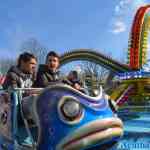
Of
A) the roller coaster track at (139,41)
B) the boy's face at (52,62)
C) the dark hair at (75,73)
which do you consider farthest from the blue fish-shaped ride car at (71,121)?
the roller coaster track at (139,41)

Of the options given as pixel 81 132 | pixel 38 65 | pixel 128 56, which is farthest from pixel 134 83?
pixel 81 132

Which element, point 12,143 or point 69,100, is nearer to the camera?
point 69,100

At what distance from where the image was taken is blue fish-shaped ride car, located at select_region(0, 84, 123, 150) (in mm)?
3322

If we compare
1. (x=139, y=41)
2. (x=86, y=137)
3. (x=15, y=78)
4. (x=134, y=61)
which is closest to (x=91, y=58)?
(x=134, y=61)

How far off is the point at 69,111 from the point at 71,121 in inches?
3.3

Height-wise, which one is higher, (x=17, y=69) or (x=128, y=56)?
(x=128, y=56)

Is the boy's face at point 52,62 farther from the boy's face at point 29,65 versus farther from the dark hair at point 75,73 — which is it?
the dark hair at point 75,73

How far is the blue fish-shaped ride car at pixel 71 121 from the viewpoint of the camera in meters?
3.32

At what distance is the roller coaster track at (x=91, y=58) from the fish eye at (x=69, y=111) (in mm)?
22140

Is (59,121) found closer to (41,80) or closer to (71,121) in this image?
(71,121)

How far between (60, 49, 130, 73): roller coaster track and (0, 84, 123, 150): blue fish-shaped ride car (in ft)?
72.2

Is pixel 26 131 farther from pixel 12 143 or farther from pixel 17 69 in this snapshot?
pixel 17 69

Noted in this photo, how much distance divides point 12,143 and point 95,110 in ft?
3.33

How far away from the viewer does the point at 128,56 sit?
24.3 m
